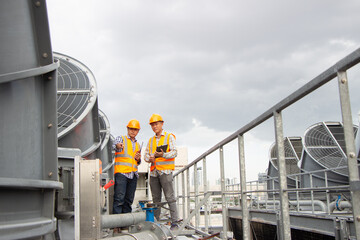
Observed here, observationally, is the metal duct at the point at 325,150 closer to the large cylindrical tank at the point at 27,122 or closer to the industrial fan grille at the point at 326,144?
the industrial fan grille at the point at 326,144

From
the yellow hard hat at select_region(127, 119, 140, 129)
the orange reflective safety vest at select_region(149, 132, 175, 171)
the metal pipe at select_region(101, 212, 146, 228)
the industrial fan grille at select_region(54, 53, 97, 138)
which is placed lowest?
the metal pipe at select_region(101, 212, 146, 228)

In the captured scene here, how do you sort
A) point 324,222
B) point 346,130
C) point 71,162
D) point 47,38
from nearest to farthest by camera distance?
point 346,130 → point 47,38 → point 71,162 → point 324,222

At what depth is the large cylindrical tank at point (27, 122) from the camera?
1806 mm

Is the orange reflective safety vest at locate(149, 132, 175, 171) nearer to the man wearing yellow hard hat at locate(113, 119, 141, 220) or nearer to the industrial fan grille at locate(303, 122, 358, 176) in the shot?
the man wearing yellow hard hat at locate(113, 119, 141, 220)

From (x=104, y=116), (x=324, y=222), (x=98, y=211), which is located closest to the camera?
(x=98, y=211)

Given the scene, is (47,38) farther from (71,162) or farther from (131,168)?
(131,168)

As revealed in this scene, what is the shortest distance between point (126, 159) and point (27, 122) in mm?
3184

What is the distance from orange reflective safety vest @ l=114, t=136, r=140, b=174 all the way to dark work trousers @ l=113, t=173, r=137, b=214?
0.10m

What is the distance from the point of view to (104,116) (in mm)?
11578

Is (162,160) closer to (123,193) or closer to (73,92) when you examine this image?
(123,193)

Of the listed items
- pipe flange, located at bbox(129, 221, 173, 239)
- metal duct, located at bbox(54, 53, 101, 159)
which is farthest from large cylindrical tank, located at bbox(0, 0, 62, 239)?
metal duct, located at bbox(54, 53, 101, 159)

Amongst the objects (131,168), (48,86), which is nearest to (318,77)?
(48,86)

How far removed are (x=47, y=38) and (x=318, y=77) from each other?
58.5 inches

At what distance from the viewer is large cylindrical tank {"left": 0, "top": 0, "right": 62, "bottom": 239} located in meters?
1.81
